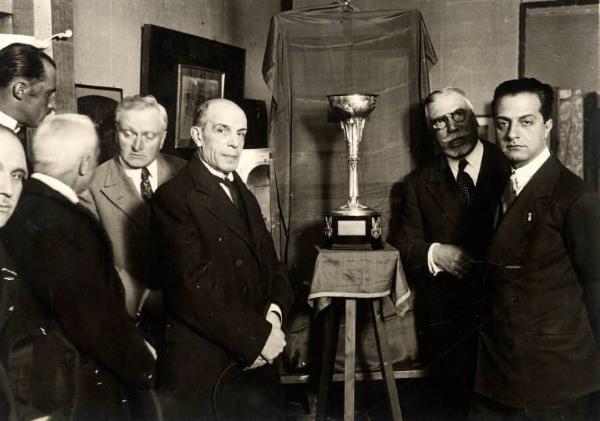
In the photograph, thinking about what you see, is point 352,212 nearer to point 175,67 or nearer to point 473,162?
point 473,162

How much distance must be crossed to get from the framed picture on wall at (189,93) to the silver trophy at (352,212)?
764 mm

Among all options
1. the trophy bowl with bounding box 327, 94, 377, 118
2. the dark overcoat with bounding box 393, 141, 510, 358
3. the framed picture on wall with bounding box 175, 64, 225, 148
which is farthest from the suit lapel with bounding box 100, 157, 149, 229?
the dark overcoat with bounding box 393, 141, 510, 358

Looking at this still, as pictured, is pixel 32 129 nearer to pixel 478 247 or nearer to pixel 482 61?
pixel 478 247

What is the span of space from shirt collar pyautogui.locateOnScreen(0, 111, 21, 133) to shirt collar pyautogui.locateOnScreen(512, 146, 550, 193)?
181 centimetres

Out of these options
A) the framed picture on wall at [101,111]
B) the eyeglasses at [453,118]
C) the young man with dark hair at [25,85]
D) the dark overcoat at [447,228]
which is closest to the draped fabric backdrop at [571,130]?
the dark overcoat at [447,228]

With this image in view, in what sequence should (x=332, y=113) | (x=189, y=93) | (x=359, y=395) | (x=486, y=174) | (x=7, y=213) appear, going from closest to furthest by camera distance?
(x=7, y=213) < (x=486, y=174) < (x=189, y=93) < (x=332, y=113) < (x=359, y=395)

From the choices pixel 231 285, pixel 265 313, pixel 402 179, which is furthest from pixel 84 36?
pixel 402 179

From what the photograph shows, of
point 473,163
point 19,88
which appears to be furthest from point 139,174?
point 473,163

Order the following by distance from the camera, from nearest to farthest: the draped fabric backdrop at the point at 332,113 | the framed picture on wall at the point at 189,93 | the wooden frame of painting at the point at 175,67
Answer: the wooden frame of painting at the point at 175,67 → the framed picture on wall at the point at 189,93 → the draped fabric backdrop at the point at 332,113

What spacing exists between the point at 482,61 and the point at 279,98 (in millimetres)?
1365

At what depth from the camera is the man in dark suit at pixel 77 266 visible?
1.88m

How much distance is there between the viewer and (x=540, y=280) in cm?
231

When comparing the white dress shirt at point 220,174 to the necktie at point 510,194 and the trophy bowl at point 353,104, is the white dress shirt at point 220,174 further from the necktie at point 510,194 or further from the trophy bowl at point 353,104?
the necktie at point 510,194

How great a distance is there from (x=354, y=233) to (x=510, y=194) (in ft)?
2.43
